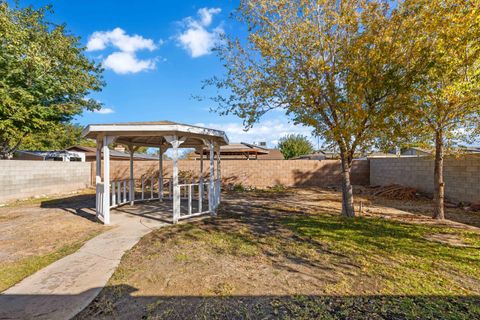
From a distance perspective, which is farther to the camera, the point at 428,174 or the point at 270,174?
the point at 270,174

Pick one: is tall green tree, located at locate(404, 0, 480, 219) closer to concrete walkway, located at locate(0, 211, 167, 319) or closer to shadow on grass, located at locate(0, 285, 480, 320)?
shadow on grass, located at locate(0, 285, 480, 320)

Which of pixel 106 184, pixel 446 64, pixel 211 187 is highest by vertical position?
pixel 446 64

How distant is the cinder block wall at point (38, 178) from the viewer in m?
9.48

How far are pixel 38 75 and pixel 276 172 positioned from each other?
493 inches

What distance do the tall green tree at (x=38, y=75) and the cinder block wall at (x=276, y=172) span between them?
4.01m

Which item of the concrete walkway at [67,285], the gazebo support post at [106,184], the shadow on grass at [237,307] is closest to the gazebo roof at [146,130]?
the gazebo support post at [106,184]

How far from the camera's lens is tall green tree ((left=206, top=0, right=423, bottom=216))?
15.8 feet

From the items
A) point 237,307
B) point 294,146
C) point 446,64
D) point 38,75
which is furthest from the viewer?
point 294,146

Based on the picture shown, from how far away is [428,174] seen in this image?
32.8 ft

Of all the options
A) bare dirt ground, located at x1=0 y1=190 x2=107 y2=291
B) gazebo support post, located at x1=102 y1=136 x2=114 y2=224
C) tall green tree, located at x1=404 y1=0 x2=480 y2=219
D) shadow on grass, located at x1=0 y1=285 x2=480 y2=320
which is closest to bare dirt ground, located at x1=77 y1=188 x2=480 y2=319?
shadow on grass, located at x1=0 y1=285 x2=480 y2=320

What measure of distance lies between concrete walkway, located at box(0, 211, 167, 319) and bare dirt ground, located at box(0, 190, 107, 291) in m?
0.27

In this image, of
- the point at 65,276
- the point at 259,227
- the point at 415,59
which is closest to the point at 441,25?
the point at 415,59

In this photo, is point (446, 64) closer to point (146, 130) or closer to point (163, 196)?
point (146, 130)

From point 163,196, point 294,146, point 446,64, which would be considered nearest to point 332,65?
point 446,64
